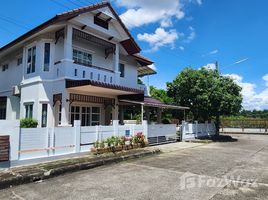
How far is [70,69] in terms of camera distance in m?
13.0

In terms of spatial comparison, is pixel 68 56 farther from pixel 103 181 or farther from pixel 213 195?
pixel 213 195

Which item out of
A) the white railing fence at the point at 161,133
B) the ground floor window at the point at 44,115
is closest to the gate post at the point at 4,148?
the ground floor window at the point at 44,115

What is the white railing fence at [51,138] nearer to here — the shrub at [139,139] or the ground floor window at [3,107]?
the shrub at [139,139]

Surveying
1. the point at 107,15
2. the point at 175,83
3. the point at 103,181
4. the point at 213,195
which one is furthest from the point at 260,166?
the point at 175,83

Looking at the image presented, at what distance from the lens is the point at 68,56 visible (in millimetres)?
12992

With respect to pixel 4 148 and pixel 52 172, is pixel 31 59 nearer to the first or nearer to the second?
pixel 4 148

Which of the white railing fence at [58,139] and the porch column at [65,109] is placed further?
the porch column at [65,109]

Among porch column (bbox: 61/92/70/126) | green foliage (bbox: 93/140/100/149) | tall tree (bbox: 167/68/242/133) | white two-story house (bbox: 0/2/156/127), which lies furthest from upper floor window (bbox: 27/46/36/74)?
tall tree (bbox: 167/68/242/133)

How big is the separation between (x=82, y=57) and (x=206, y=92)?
11.1m

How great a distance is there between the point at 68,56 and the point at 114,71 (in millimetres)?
3739

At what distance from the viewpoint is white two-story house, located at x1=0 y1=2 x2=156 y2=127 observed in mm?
13070

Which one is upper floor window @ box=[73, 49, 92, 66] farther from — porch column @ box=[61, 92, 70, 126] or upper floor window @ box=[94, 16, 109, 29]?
porch column @ box=[61, 92, 70, 126]

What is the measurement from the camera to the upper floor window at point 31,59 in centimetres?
1452

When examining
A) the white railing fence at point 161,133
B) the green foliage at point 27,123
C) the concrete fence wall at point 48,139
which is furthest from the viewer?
the white railing fence at point 161,133
